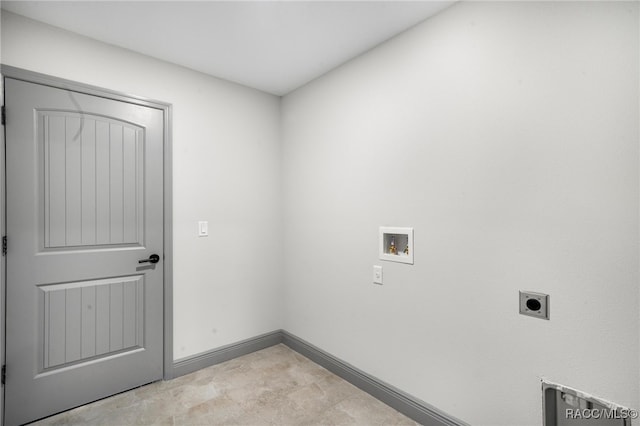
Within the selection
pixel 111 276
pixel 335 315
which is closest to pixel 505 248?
pixel 335 315

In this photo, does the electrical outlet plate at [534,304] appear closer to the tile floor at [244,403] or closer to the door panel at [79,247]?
the tile floor at [244,403]

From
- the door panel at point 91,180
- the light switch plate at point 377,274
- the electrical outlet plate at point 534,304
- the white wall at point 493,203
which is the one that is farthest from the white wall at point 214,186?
the electrical outlet plate at point 534,304

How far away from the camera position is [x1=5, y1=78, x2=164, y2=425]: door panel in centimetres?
190

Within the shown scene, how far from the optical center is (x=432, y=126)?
6.21 feet

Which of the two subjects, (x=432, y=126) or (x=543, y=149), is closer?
(x=543, y=149)

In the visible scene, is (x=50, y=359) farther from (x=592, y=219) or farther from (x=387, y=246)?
(x=592, y=219)

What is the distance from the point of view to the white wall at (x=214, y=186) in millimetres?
2254

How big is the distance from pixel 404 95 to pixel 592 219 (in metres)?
1.25

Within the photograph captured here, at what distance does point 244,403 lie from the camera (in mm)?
2139

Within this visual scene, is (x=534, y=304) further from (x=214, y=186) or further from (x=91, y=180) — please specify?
(x=91, y=180)

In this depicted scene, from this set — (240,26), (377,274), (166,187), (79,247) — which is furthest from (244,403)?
(240,26)

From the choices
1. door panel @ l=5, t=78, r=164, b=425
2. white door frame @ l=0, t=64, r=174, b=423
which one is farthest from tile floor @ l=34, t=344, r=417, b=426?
white door frame @ l=0, t=64, r=174, b=423

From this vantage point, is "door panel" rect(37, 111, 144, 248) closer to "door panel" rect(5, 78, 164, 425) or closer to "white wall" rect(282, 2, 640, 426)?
"door panel" rect(5, 78, 164, 425)

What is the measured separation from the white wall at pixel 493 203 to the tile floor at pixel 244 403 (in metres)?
0.25
